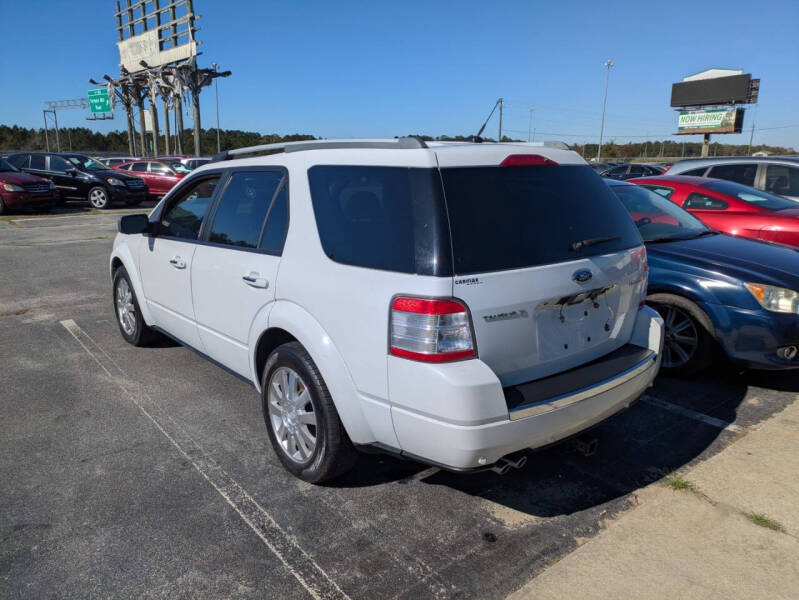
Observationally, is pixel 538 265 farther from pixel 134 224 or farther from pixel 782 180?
pixel 782 180

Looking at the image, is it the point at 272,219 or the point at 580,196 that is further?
the point at 272,219

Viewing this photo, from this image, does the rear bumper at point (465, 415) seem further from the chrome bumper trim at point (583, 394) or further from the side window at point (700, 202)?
the side window at point (700, 202)

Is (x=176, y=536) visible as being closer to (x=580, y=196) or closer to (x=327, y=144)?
(x=327, y=144)

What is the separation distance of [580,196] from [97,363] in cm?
411

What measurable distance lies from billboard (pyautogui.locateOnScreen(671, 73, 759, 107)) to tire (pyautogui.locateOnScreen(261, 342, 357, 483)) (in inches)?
2376

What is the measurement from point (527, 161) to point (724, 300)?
2335 mm

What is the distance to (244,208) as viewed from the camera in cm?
354

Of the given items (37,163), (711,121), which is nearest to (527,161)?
(37,163)

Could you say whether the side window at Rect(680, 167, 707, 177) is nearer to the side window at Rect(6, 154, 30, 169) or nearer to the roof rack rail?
the roof rack rail

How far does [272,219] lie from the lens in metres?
3.23

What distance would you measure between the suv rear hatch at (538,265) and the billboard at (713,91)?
5938 centimetres

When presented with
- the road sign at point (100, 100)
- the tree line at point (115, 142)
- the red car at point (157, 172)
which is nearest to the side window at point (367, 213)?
the red car at point (157, 172)

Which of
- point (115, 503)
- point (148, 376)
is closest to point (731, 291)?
point (115, 503)

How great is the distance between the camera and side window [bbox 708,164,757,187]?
28.6 ft
